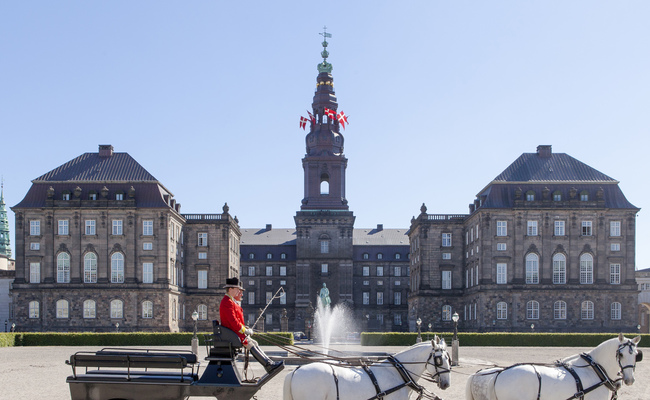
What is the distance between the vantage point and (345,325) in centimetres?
11269

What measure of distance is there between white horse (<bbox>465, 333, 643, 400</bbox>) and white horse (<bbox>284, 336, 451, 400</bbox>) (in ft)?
3.19

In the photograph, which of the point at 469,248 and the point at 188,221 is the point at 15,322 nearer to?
the point at 188,221

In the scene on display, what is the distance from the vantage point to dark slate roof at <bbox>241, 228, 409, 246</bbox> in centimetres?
12638

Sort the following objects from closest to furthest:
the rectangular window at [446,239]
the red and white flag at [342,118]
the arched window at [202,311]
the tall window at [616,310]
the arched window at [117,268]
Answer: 1. the tall window at [616,310]
2. the arched window at [117,268]
3. the arched window at [202,311]
4. the rectangular window at [446,239]
5. the red and white flag at [342,118]

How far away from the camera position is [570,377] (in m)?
14.4

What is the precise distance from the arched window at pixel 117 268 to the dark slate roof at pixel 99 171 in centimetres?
788

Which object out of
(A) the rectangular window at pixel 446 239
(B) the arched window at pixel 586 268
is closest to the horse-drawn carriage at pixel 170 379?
(B) the arched window at pixel 586 268

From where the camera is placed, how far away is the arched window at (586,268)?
252ft

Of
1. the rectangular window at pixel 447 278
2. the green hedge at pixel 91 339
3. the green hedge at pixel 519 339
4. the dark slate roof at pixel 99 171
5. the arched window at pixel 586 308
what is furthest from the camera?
the rectangular window at pixel 447 278

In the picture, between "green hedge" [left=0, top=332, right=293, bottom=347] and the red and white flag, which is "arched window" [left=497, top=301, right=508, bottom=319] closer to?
"green hedge" [left=0, top=332, right=293, bottom=347]

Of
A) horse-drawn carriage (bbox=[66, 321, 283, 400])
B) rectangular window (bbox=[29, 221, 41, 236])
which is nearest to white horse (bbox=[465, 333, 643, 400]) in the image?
horse-drawn carriage (bbox=[66, 321, 283, 400])

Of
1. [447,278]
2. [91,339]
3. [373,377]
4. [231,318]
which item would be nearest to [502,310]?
[447,278]

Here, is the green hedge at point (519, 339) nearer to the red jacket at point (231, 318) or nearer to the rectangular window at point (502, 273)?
the rectangular window at point (502, 273)

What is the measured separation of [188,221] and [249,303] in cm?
3683
